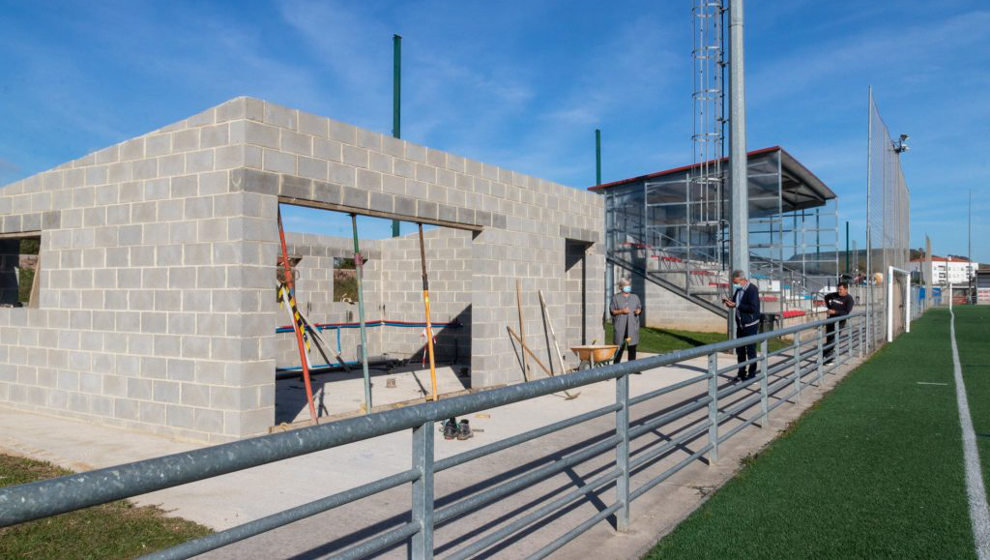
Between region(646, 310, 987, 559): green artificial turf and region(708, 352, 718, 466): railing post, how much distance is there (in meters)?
0.33

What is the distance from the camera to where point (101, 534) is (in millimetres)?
4715

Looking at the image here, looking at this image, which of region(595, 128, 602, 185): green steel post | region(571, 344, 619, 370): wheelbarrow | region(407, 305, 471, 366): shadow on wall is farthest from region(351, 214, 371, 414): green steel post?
region(595, 128, 602, 185): green steel post

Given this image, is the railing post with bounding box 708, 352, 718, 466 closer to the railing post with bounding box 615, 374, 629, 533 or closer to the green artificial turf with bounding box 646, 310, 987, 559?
the green artificial turf with bounding box 646, 310, 987, 559

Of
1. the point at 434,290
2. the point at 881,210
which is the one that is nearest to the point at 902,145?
the point at 881,210

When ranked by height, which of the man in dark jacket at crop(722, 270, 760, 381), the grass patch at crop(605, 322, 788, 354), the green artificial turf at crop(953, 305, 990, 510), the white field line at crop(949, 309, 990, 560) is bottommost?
the white field line at crop(949, 309, 990, 560)

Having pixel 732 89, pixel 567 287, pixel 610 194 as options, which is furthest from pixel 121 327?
pixel 610 194

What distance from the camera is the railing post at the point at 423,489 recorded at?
278 centimetres

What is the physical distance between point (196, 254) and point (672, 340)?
49.1 ft

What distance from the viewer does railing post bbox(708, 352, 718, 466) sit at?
6.23 metres

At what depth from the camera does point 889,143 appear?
24.3m

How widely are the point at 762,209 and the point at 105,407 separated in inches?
854

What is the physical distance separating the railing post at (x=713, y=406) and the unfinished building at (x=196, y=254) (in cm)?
461

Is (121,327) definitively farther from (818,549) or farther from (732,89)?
(732,89)

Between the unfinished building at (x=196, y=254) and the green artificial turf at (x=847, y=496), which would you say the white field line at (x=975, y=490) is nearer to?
the green artificial turf at (x=847, y=496)
